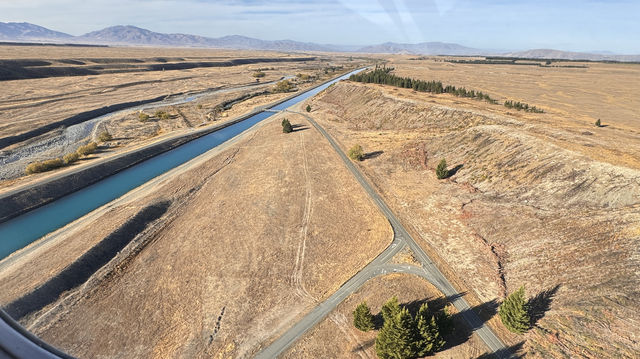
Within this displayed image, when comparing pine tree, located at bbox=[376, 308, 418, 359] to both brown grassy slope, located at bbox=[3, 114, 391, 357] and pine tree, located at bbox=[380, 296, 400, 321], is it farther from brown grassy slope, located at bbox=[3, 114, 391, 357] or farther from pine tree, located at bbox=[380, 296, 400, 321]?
brown grassy slope, located at bbox=[3, 114, 391, 357]

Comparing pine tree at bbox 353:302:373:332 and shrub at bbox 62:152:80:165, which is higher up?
shrub at bbox 62:152:80:165

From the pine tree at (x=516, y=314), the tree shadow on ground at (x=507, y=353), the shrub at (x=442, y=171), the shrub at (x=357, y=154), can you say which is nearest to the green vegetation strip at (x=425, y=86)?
the shrub at (x=442, y=171)

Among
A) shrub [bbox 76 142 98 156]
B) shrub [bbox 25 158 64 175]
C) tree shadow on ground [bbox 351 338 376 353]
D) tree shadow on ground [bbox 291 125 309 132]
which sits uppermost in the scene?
tree shadow on ground [bbox 291 125 309 132]

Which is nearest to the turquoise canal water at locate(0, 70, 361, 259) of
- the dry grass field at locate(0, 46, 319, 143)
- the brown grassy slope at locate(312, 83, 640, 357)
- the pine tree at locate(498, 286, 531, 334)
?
the dry grass field at locate(0, 46, 319, 143)

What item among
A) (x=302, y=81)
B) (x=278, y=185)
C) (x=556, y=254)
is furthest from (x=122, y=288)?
(x=302, y=81)

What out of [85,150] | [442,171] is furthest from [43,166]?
[442,171]

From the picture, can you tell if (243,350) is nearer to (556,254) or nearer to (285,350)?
(285,350)

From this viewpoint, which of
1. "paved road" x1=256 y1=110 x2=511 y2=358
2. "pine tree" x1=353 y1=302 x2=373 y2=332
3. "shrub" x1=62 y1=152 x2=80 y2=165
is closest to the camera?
"paved road" x1=256 y1=110 x2=511 y2=358

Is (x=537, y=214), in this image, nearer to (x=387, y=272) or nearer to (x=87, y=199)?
(x=387, y=272)
